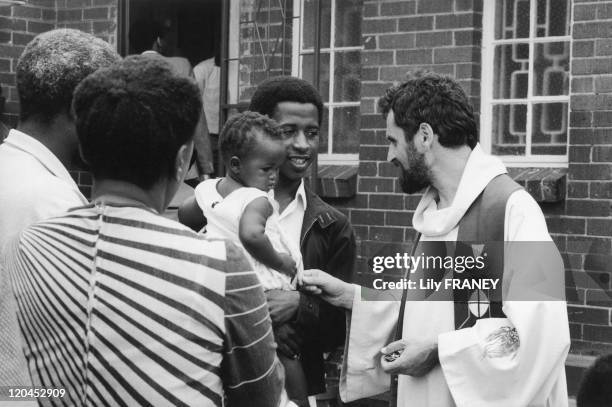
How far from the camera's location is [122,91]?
2.48 meters

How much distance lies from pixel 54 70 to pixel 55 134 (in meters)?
0.19

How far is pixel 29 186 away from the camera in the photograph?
3.15 metres

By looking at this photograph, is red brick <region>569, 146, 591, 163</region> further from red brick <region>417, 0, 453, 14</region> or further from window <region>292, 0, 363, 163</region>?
window <region>292, 0, 363, 163</region>

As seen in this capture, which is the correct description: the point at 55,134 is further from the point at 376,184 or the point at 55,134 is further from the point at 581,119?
the point at 376,184

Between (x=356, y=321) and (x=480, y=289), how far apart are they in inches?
25.0

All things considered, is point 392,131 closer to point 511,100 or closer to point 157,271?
point 157,271

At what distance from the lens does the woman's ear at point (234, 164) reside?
4527 millimetres

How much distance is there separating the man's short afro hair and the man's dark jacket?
0.39 metres

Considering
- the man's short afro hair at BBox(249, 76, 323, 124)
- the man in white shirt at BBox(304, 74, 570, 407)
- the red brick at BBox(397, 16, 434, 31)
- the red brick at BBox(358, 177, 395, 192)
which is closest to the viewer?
the man in white shirt at BBox(304, 74, 570, 407)

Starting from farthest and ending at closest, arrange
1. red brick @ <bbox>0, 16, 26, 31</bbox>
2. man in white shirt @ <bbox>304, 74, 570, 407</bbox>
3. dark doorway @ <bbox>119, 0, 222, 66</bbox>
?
dark doorway @ <bbox>119, 0, 222, 66</bbox>, red brick @ <bbox>0, 16, 26, 31</bbox>, man in white shirt @ <bbox>304, 74, 570, 407</bbox>

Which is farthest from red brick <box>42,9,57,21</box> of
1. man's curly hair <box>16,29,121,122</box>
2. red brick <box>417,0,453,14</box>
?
man's curly hair <box>16,29,121,122</box>

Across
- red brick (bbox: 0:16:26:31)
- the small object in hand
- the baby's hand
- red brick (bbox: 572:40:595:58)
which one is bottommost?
the small object in hand

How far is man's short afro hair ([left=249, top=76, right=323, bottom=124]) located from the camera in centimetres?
468

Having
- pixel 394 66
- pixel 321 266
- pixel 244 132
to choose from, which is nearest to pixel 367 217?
pixel 394 66
